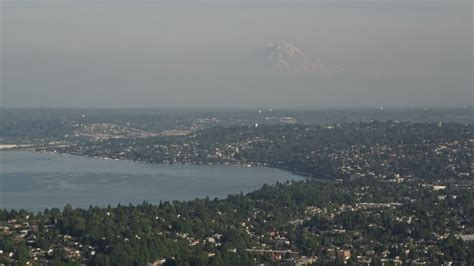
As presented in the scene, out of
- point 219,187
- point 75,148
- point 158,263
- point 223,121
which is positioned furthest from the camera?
point 223,121

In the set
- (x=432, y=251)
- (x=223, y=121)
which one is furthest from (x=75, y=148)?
(x=432, y=251)

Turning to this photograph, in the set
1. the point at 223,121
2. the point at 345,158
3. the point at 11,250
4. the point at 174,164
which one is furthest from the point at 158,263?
the point at 223,121

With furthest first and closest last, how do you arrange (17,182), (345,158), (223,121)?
(223,121) → (345,158) → (17,182)

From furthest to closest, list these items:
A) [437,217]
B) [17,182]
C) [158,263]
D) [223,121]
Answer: [223,121] → [17,182] → [437,217] → [158,263]

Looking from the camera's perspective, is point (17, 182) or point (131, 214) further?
point (17, 182)

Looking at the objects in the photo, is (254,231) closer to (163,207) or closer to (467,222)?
(163,207)

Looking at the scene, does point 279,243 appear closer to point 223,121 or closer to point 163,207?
point 163,207
